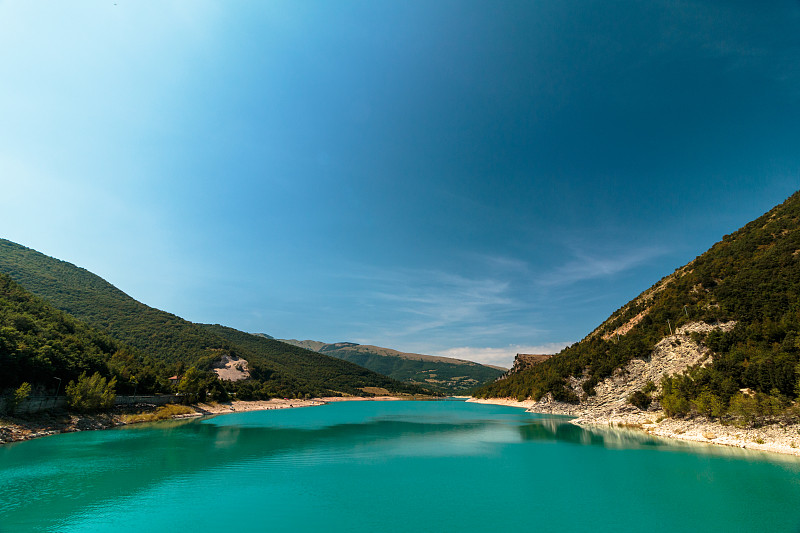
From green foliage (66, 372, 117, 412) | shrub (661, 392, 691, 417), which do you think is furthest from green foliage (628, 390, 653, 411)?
green foliage (66, 372, 117, 412)

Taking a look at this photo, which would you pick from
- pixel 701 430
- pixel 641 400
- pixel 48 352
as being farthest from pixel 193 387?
pixel 701 430

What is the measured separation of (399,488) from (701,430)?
33.6m

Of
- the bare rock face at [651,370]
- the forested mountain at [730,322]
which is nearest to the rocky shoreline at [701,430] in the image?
the bare rock face at [651,370]

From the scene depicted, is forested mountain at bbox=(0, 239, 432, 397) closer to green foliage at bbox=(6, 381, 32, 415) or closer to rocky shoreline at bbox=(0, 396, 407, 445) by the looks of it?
rocky shoreline at bbox=(0, 396, 407, 445)

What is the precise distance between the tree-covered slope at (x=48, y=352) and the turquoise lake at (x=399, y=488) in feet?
41.8

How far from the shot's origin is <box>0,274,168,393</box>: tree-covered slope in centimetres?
4316

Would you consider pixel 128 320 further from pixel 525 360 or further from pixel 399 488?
pixel 525 360

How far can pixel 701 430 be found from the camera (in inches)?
1368

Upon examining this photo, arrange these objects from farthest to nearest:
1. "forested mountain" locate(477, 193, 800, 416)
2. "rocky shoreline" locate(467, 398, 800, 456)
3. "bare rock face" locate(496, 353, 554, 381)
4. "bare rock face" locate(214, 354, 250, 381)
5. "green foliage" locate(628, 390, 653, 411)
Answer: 1. "bare rock face" locate(496, 353, 554, 381)
2. "bare rock face" locate(214, 354, 250, 381)
3. "green foliage" locate(628, 390, 653, 411)
4. "forested mountain" locate(477, 193, 800, 416)
5. "rocky shoreline" locate(467, 398, 800, 456)

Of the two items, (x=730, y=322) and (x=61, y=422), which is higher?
Result: (x=730, y=322)

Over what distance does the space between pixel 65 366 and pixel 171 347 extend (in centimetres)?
8307

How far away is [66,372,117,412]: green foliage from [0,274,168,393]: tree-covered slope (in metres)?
1.74

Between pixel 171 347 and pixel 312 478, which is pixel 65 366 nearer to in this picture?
pixel 312 478

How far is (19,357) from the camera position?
1698 inches
